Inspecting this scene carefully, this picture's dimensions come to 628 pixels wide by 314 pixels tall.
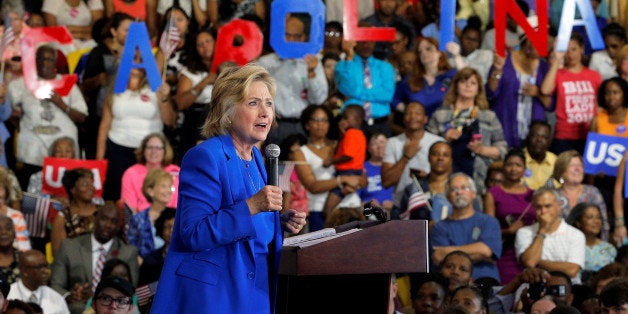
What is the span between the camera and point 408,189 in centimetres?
811

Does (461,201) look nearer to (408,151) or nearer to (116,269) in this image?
(408,151)

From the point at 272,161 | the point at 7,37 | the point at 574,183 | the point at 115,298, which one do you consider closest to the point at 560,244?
the point at 574,183

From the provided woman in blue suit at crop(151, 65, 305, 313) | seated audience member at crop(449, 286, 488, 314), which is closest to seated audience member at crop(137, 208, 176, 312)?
seated audience member at crop(449, 286, 488, 314)

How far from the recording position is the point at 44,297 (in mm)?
6926

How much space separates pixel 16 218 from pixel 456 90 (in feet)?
10.4

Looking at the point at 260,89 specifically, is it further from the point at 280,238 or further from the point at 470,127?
the point at 470,127

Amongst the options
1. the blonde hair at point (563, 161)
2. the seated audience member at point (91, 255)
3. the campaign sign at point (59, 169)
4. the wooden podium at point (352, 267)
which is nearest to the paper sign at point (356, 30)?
the blonde hair at point (563, 161)

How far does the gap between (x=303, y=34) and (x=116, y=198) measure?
1815 millimetres

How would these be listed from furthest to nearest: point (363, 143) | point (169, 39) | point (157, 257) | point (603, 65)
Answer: point (603, 65) < point (169, 39) < point (363, 143) < point (157, 257)

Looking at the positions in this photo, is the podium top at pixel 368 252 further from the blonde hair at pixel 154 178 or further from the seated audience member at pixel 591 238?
the blonde hair at pixel 154 178

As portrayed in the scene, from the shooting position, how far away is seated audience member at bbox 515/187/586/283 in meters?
7.58

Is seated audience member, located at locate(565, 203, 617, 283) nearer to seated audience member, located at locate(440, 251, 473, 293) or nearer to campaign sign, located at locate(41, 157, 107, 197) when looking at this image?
seated audience member, located at locate(440, 251, 473, 293)

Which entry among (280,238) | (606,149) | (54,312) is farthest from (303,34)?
(280,238)

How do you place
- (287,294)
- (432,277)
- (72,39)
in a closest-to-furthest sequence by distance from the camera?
(287,294), (432,277), (72,39)
